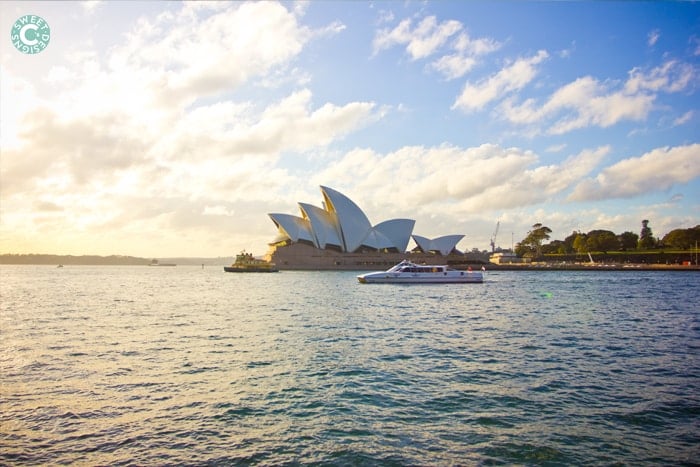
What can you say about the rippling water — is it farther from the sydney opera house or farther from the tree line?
the tree line

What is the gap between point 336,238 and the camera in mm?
101125

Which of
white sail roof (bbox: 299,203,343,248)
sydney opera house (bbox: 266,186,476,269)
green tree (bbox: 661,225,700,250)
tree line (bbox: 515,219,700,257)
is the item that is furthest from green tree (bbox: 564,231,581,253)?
white sail roof (bbox: 299,203,343,248)

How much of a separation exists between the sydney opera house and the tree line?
42.0 meters

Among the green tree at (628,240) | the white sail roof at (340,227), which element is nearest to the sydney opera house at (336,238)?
the white sail roof at (340,227)

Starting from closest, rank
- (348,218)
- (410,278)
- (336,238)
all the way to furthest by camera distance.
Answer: (410,278), (348,218), (336,238)

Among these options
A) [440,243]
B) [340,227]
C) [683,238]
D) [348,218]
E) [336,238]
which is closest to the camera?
[348,218]

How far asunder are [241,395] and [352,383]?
8.39 ft

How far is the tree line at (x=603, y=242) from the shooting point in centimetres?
11000

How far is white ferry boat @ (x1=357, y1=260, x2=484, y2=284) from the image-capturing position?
53938mm

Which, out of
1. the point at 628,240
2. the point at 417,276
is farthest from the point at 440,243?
the point at 417,276

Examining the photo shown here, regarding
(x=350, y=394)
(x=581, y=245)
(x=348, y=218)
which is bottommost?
(x=350, y=394)

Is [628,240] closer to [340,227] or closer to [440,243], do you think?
[440,243]

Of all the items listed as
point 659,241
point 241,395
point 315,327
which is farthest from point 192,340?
point 659,241

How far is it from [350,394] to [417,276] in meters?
45.3
